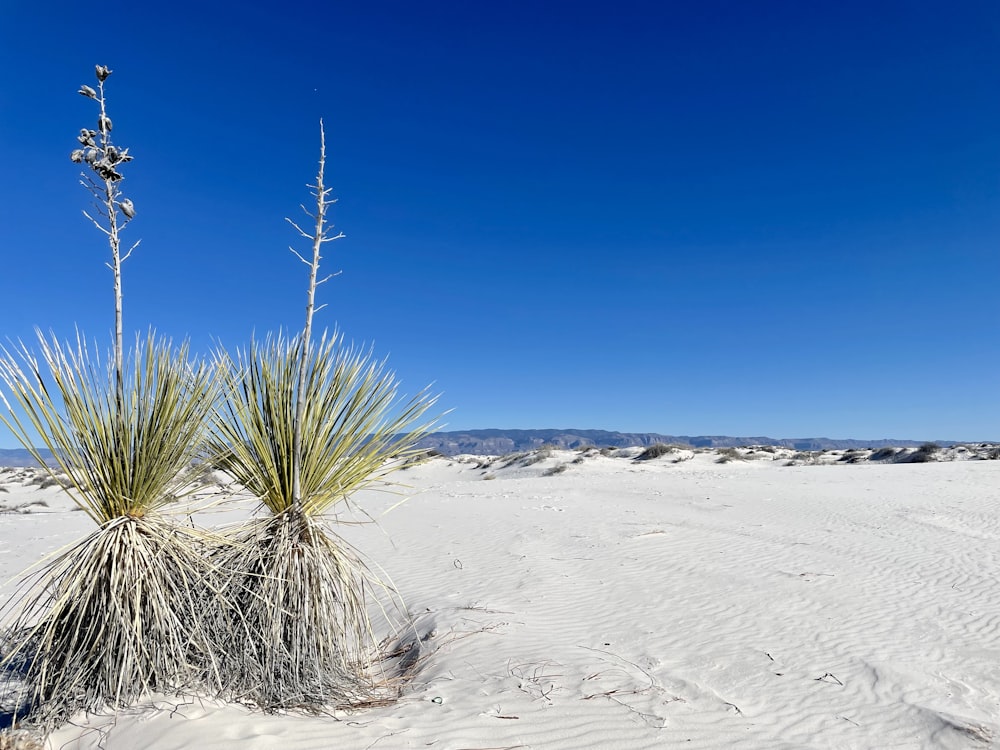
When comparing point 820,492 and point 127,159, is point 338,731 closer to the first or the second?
point 127,159

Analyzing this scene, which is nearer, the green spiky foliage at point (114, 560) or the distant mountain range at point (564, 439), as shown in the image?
the green spiky foliage at point (114, 560)

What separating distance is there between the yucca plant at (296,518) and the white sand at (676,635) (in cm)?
35

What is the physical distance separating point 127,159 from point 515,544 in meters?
9.11

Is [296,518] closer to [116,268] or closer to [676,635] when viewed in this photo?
[116,268]

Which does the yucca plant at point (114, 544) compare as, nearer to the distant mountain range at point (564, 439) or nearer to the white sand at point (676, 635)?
the white sand at point (676, 635)

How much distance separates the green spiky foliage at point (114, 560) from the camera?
3.66 metres

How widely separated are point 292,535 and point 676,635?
14.1 feet

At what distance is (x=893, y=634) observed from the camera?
239 inches

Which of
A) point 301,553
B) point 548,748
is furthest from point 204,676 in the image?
point 548,748

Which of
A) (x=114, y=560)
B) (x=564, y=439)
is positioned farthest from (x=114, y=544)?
(x=564, y=439)

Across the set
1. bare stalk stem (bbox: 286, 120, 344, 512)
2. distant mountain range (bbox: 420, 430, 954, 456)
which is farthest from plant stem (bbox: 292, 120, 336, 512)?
distant mountain range (bbox: 420, 430, 954, 456)

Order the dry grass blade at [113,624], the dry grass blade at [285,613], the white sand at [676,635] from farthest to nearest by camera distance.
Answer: the dry grass blade at [285,613] → the white sand at [676,635] → the dry grass blade at [113,624]

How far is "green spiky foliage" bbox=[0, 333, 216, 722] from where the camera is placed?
12.0ft

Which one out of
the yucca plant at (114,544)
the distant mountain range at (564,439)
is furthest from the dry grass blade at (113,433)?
the distant mountain range at (564,439)
